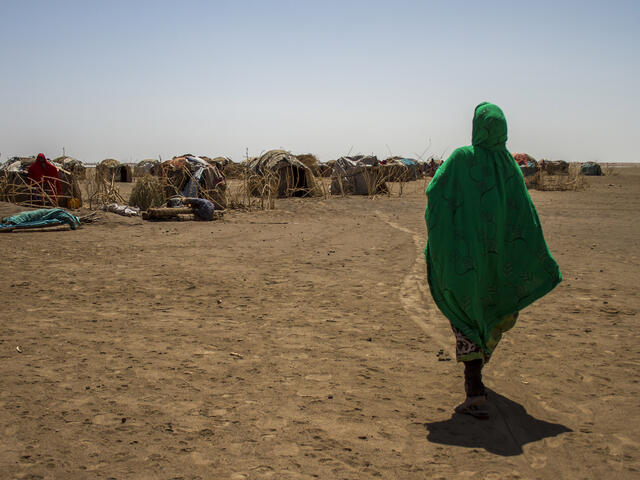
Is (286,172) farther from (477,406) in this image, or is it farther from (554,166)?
(554,166)

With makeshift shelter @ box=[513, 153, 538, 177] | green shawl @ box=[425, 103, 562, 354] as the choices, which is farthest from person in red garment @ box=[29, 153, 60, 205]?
makeshift shelter @ box=[513, 153, 538, 177]

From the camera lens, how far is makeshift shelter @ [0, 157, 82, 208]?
1327cm

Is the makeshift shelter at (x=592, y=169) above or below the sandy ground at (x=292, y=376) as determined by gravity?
above

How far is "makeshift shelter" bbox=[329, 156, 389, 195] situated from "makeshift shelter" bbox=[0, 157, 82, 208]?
28.9 feet

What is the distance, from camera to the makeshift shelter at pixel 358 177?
65.7 ft

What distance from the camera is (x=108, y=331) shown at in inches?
177

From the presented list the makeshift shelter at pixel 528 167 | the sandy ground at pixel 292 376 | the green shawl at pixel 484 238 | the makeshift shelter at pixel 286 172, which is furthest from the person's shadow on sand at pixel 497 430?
the makeshift shelter at pixel 528 167

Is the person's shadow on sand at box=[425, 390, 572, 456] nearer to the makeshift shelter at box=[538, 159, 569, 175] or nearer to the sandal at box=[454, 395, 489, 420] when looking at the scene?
the sandal at box=[454, 395, 489, 420]

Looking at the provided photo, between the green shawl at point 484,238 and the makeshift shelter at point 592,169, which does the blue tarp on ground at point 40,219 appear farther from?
the makeshift shelter at point 592,169

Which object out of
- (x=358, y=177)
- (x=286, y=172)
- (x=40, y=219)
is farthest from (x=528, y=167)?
(x=40, y=219)

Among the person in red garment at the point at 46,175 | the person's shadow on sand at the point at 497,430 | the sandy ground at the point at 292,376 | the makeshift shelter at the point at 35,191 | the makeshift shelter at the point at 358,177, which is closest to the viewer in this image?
the sandy ground at the point at 292,376

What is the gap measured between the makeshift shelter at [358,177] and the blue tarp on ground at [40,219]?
10.6m

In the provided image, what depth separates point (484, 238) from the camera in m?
3.04

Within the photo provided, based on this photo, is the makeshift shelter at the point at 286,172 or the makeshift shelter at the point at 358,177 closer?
the makeshift shelter at the point at 286,172
